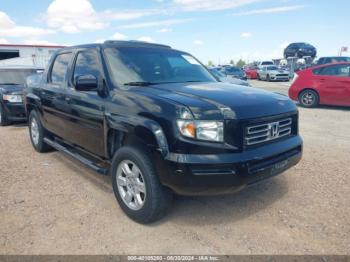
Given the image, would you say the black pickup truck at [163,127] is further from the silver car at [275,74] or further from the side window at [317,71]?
the silver car at [275,74]

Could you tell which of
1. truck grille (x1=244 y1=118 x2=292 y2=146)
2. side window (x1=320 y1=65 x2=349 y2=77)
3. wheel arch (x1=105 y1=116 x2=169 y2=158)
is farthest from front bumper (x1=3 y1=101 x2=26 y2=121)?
side window (x1=320 y1=65 x2=349 y2=77)

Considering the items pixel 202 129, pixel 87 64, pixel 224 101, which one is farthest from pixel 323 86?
pixel 202 129

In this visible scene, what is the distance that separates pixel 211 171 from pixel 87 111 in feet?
6.18

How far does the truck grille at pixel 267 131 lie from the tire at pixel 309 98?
27.2 ft

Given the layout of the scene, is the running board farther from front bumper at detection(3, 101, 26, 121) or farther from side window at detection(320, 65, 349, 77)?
side window at detection(320, 65, 349, 77)

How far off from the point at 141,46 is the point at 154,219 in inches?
91.5

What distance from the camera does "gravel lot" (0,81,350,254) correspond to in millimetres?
2871

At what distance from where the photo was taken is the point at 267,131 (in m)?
3.15

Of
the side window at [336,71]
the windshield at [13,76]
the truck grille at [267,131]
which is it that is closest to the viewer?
the truck grille at [267,131]

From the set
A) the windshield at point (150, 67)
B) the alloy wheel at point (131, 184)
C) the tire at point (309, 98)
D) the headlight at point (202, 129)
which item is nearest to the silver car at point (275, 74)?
the tire at point (309, 98)

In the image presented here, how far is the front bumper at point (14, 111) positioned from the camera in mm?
8344

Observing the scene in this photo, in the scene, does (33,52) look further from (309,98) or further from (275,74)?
(309,98)

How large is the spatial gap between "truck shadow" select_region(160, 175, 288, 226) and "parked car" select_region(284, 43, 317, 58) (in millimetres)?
31688

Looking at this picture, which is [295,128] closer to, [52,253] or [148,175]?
[148,175]
